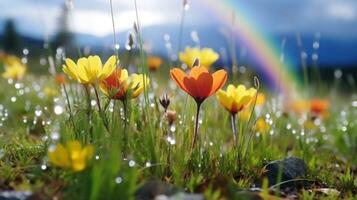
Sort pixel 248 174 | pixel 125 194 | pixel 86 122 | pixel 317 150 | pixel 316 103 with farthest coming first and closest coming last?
pixel 316 103
pixel 317 150
pixel 248 174
pixel 86 122
pixel 125 194

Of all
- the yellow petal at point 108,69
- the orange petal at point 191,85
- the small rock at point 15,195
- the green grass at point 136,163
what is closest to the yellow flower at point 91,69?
the yellow petal at point 108,69

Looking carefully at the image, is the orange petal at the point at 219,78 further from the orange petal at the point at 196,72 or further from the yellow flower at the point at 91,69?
the yellow flower at the point at 91,69

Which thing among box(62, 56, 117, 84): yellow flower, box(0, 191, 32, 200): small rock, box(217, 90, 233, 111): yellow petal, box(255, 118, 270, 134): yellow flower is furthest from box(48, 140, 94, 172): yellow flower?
box(255, 118, 270, 134): yellow flower

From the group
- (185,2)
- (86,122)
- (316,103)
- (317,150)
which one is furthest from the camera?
(316,103)

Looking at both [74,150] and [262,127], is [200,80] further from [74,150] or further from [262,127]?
[262,127]

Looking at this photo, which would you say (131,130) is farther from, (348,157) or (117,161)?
(348,157)

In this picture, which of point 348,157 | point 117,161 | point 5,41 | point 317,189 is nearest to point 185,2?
point 317,189
